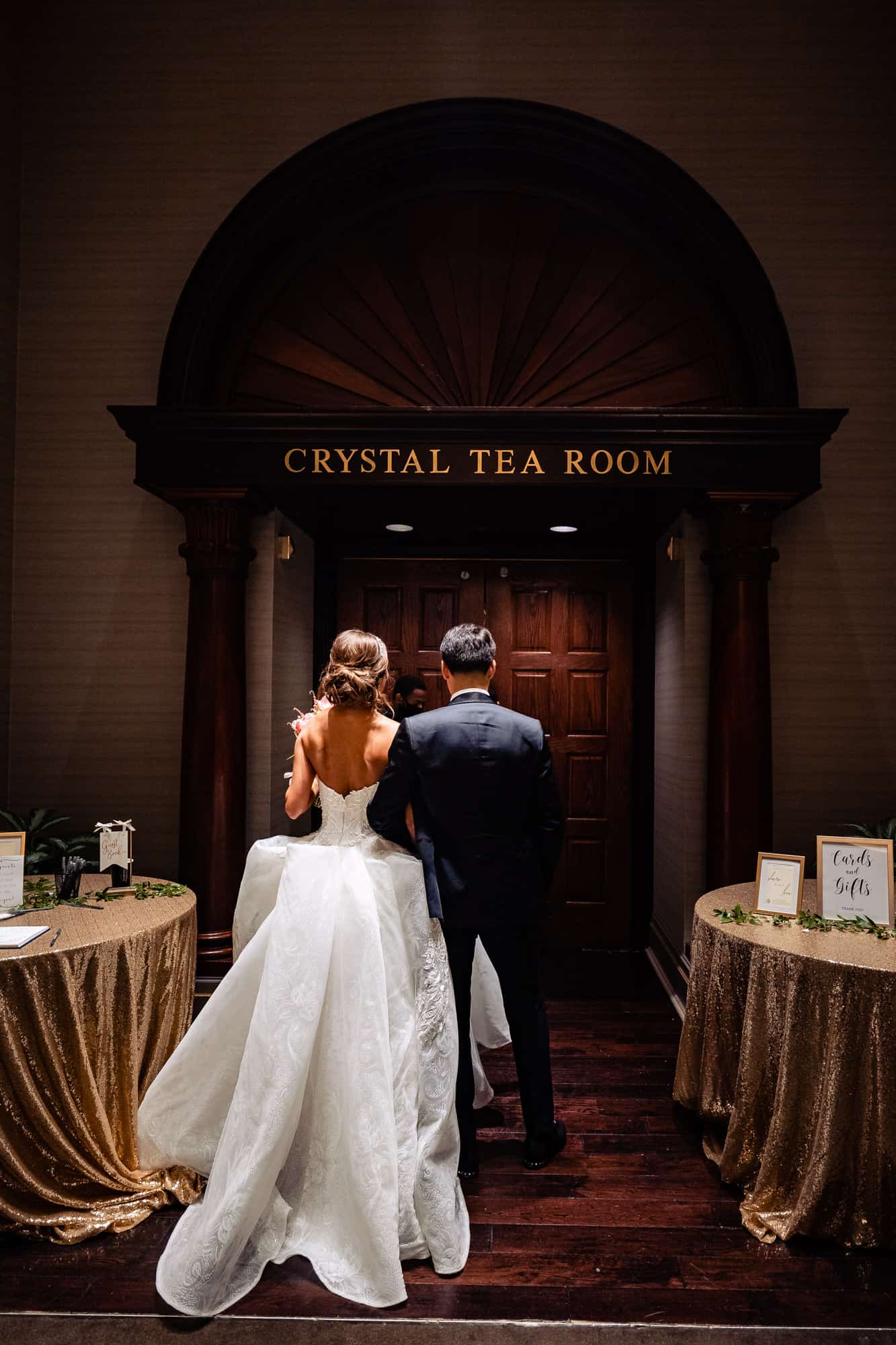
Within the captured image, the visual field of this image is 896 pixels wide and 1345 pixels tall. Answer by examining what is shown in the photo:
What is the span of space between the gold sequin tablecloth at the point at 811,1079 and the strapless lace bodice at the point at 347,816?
Answer: 1.29 meters

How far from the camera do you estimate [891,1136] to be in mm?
2352

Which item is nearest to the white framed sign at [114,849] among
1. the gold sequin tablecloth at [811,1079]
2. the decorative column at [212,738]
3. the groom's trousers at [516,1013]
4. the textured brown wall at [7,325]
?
the decorative column at [212,738]

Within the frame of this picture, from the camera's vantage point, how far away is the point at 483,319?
4.55 meters

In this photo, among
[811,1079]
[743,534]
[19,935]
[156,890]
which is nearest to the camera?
[811,1079]

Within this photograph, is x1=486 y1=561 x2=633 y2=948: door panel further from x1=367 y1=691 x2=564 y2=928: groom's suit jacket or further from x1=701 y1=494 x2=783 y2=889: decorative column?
x1=367 y1=691 x2=564 y2=928: groom's suit jacket

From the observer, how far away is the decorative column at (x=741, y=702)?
412 cm

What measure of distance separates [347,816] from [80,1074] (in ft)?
3.69

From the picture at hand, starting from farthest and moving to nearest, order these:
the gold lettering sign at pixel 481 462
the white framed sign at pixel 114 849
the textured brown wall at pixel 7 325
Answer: the textured brown wall at pixel 7 325, the gold lettering sign at pixel 481 462, the white framed sign at pixel 114 849

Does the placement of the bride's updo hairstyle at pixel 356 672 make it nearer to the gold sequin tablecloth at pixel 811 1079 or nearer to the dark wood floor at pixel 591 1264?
the gold sequin tablecloth at pixel 811 1079

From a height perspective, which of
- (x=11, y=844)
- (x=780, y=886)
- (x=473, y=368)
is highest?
(x=473, y=368)

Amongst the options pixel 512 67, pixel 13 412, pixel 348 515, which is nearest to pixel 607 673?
pixel 348 515

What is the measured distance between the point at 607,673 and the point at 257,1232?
3.81 metres

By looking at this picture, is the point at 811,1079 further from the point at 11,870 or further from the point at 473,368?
the point at 473,368

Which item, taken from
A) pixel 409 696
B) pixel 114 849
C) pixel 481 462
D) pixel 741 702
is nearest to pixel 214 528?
pixel 481 462
